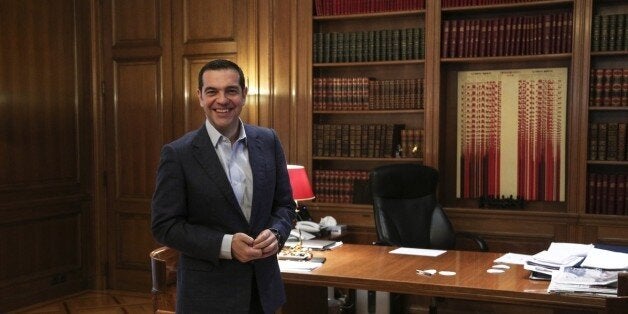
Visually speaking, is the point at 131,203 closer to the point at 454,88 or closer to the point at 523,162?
the point at 454,88

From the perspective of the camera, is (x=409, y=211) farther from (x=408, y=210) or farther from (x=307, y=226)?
(x=307, y=226)

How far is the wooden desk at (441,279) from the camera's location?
2.55 metres

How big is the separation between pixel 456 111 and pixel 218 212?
3.18 meters

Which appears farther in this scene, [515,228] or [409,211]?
[515,228]

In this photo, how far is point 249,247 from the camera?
6.26ft

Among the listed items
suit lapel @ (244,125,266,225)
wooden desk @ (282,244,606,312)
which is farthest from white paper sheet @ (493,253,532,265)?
suit lapel @ (244,125,266,225)

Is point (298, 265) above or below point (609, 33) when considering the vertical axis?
below

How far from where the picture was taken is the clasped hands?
1.90m

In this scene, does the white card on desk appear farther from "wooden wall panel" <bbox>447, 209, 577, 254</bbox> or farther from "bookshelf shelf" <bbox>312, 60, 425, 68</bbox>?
"bookshelf shelf" <bbox>312, 60, 425, 68</bbox>

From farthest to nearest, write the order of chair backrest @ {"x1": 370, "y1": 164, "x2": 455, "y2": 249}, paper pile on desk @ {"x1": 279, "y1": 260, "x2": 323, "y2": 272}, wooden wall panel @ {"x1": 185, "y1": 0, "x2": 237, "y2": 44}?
wooden wall panel @ {"x1": 185, "y1": 0, "x2": 237, "y2": 44}
chair backrest @ {"x1": 370, "y1": 164, "x2": 455, "y2": 249}
paper pile on desk @ {"x1": 279, "y1": 260, "x2": 323, "y2": 272}

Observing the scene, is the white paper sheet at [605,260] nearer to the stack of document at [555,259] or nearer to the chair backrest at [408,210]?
the stack of document at [555,259]

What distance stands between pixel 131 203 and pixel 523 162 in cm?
309

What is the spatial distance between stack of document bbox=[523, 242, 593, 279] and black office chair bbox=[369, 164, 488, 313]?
3.50 feet

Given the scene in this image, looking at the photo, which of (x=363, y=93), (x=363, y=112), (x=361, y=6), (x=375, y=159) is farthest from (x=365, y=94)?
(x=361, y=6)
